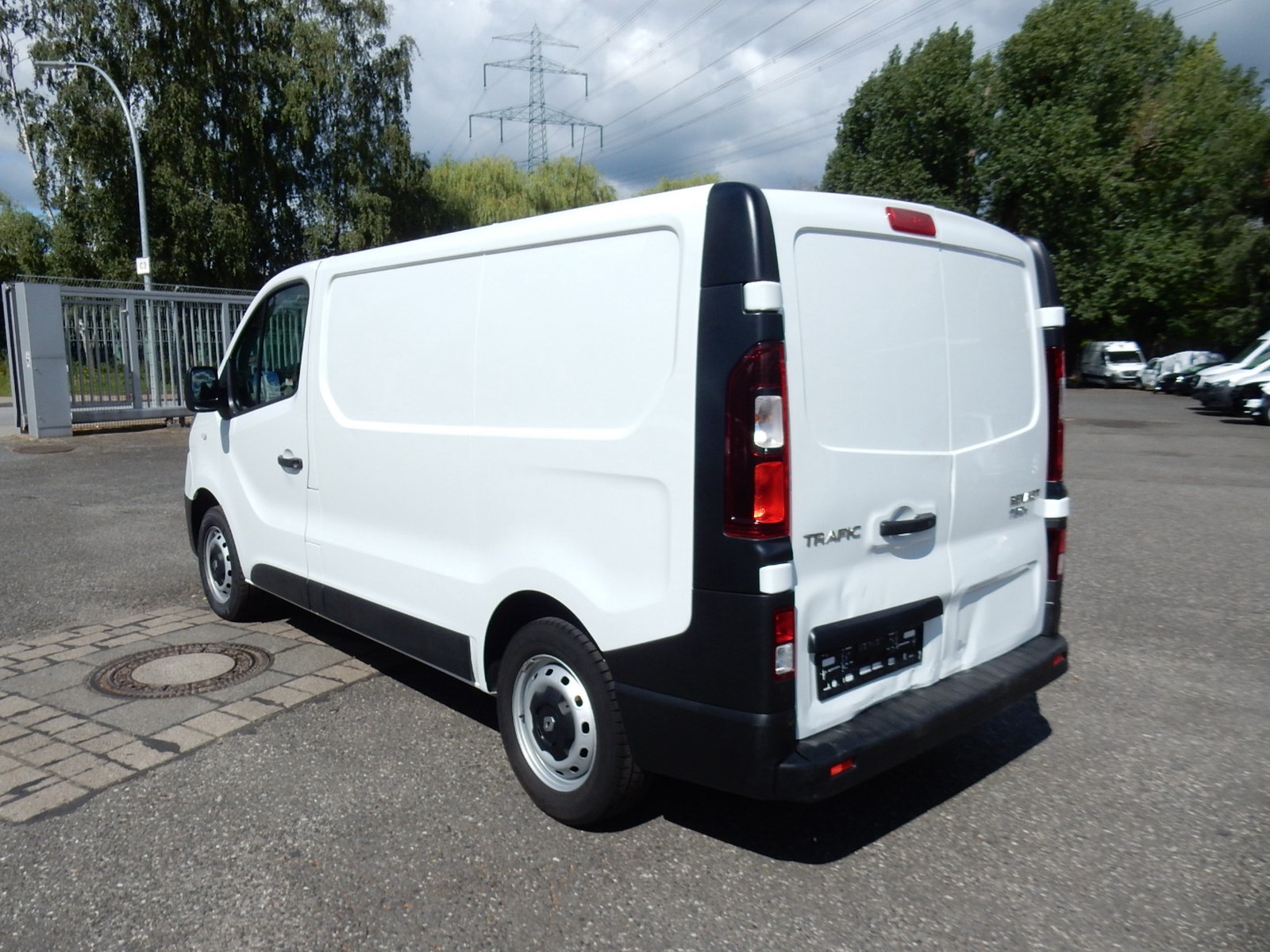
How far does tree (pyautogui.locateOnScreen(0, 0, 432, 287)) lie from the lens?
92.8 ft

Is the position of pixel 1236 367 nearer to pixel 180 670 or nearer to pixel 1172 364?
pixel 1172 364

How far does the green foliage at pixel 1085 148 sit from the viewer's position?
3925 centimetres

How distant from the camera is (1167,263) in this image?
128ft

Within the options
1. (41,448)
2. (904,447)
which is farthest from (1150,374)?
(904,447)

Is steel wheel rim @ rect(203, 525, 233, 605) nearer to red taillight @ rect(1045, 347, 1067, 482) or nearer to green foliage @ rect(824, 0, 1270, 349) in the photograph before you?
red taillight @ rect(1045, 347, 1067, 482)

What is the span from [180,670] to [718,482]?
3.57m

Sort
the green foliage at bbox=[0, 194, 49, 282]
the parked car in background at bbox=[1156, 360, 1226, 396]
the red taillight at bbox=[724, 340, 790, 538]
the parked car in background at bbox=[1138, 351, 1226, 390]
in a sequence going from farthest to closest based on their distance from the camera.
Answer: the green foliage at bbox=[0, 194, 49, 282]
the parked car in background at bbox=[1138, 351, 1226, 390]
the parked car in background at bbox=[1156, 360, 1226, 396]
the red taillight at bbox=[724, 340, 790, 538]

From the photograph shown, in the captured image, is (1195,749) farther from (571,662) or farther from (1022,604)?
(571,662)

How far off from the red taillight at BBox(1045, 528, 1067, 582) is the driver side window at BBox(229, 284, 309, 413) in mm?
3514

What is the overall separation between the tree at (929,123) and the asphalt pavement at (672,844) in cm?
3897

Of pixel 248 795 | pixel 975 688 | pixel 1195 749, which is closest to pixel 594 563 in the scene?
pixel 975 688

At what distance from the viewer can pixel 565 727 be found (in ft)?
11.6

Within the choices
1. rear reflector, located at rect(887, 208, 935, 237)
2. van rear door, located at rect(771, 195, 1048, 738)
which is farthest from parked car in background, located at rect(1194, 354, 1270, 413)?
rear reflector, located at rect(887, 208, 935, 237)

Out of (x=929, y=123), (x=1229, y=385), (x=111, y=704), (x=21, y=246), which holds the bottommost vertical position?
(x=111, y=704)
